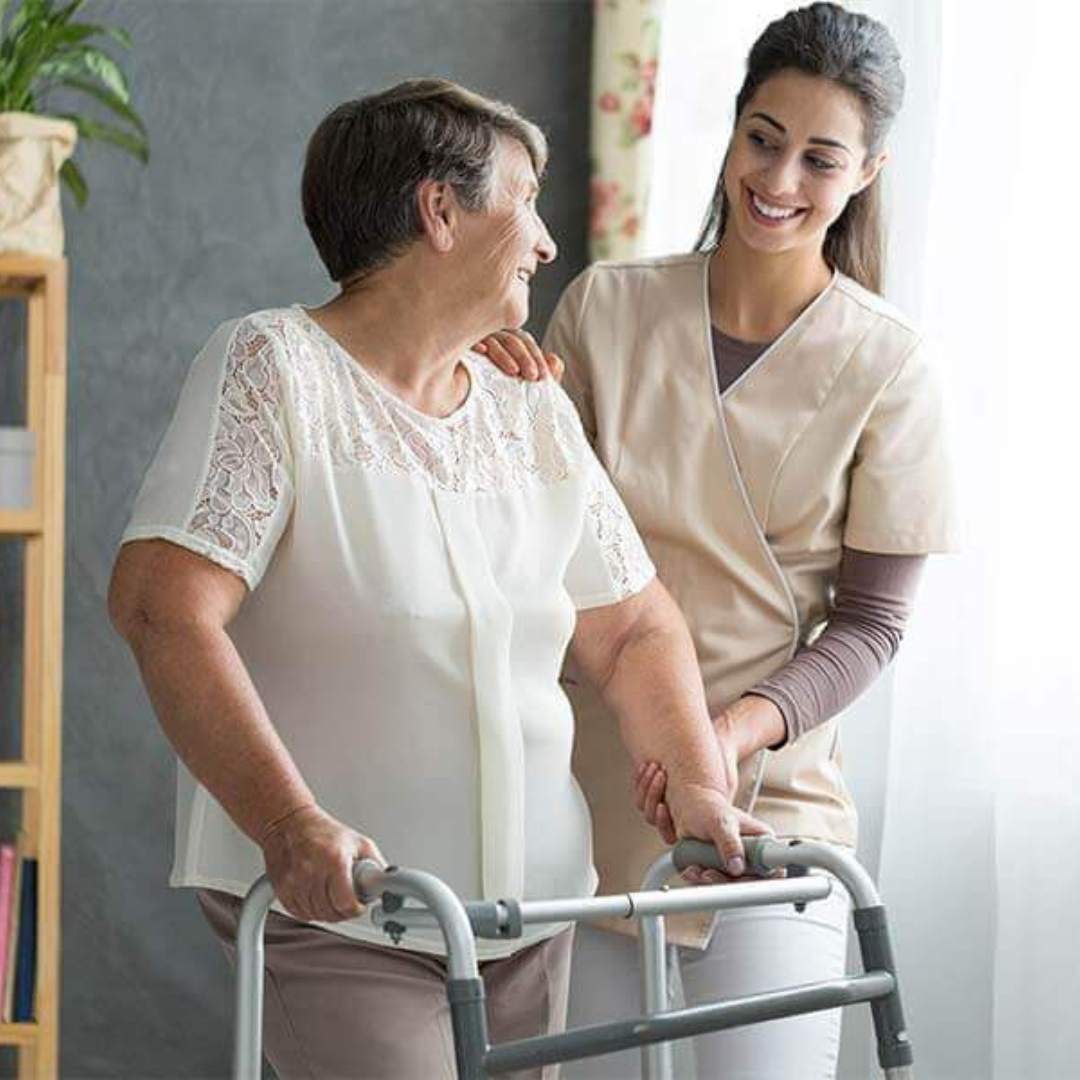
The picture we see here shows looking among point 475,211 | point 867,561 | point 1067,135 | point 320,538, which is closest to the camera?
point 320,538

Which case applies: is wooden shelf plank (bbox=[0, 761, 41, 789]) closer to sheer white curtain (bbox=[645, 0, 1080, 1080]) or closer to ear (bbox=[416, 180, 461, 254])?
sheer white curtain (bbox=[645, 0, 1080, 1080])

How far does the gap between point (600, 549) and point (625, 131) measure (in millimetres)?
1450

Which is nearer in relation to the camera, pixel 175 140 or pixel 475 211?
pixel 475 211

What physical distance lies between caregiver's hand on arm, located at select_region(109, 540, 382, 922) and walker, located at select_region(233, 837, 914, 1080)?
3 cm

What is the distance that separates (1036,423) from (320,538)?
1.16m

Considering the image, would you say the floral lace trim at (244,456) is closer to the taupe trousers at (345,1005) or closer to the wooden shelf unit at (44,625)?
the taupe trousers at (345,1005)

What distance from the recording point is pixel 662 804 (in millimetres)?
1882

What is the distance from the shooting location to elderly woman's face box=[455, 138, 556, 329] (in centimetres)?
184

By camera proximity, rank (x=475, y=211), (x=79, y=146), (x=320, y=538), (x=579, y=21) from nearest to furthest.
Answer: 1. (x=320, y=538)
2. (x=475, y=211)
3. (x=79, y=146)
4. (x=579, y=21)

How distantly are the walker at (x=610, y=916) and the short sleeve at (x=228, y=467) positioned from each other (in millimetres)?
290

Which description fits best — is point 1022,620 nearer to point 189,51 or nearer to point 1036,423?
point 1036,423

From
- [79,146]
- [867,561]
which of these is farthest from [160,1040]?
[867,561]

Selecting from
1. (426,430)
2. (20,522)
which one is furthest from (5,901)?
(426,430)

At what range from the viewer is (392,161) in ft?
5.98
